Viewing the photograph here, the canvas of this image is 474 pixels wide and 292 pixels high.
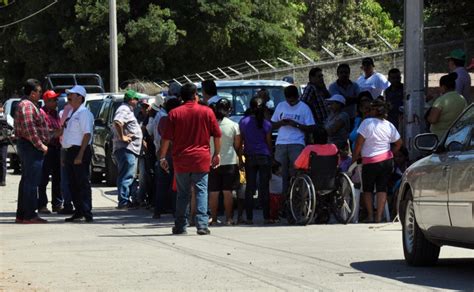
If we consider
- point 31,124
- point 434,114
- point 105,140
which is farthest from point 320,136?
point 105,140

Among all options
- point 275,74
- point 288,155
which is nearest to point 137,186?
point 288,155

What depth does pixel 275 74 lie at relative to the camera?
37.9 meters

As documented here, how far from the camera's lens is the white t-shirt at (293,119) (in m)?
17.3

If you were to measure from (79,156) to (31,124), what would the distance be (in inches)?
32.8

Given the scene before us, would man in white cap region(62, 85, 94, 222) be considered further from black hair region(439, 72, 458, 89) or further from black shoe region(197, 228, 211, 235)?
black hair region(439, 72, 458, 89)

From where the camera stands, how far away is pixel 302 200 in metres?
16.7

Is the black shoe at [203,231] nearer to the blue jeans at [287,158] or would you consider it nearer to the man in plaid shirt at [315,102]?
the blue jeans at [287,158]

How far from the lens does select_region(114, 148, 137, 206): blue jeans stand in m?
20.4

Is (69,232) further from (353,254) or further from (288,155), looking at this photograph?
(353,254)

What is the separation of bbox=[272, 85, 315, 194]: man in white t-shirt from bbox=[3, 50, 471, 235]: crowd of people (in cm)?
1

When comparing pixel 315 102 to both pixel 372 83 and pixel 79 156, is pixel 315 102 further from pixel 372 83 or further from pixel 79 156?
pixel 79 156

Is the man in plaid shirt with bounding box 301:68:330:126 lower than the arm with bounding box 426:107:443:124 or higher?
higher

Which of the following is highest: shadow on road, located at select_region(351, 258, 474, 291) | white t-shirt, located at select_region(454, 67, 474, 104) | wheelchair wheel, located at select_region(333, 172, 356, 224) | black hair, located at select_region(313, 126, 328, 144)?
white t-shirt, located at select_region(454, 67, 474, 104)

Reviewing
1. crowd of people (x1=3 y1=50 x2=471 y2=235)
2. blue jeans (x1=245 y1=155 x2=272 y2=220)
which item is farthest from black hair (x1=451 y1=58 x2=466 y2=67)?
blue jeans (x1=245 y1=155 x2=272 y2=220)
